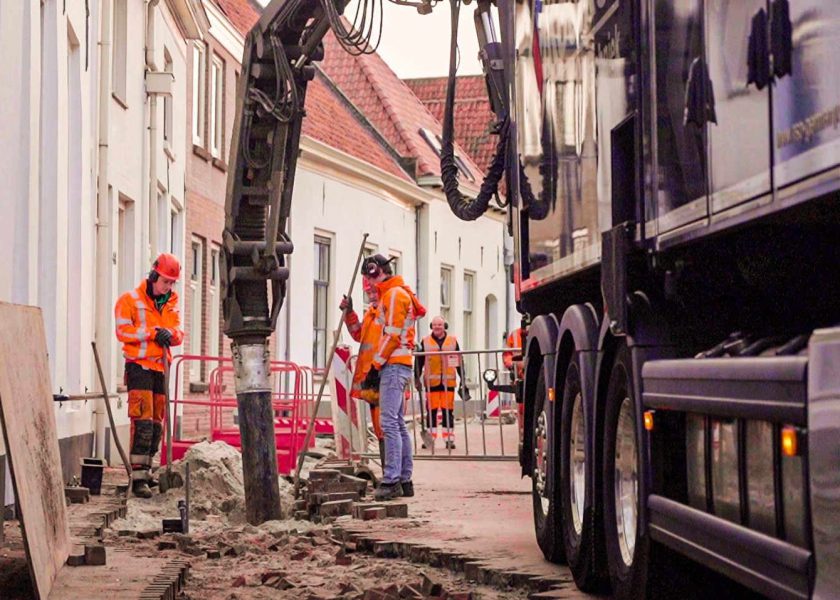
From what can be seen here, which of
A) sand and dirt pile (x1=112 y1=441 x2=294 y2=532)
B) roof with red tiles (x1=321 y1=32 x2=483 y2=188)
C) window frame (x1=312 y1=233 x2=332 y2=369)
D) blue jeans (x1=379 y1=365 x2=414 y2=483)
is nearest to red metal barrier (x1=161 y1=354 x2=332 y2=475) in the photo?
sand and dirt pile (x1=112 y1=441 x2=294 y2=532)

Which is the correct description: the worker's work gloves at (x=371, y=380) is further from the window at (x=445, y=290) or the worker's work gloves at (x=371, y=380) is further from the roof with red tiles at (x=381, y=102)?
the window at (x=445, y=290)

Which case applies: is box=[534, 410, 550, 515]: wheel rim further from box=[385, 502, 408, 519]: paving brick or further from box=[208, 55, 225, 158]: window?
box=[208, 55, 225, 158]: window

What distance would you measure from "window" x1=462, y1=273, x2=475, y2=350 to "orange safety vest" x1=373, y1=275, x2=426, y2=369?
29.2m

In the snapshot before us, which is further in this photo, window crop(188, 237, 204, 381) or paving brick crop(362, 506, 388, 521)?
window crop(188, 237, 204, 381)

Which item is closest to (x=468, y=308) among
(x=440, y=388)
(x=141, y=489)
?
(x=440, y=388)

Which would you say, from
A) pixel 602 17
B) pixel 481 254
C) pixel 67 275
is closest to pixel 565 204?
pixel 602 17

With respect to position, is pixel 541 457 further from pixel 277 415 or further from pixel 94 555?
pixel 277 415

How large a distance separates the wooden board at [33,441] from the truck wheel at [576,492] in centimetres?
239

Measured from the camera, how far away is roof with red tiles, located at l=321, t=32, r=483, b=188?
4191 cm

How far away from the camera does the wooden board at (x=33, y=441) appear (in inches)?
304

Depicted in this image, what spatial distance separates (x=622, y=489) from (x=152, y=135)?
15589 mm

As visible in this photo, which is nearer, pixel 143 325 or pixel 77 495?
pixel 77 495

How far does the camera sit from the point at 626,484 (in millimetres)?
7609

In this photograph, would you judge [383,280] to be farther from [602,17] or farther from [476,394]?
[476,394]
